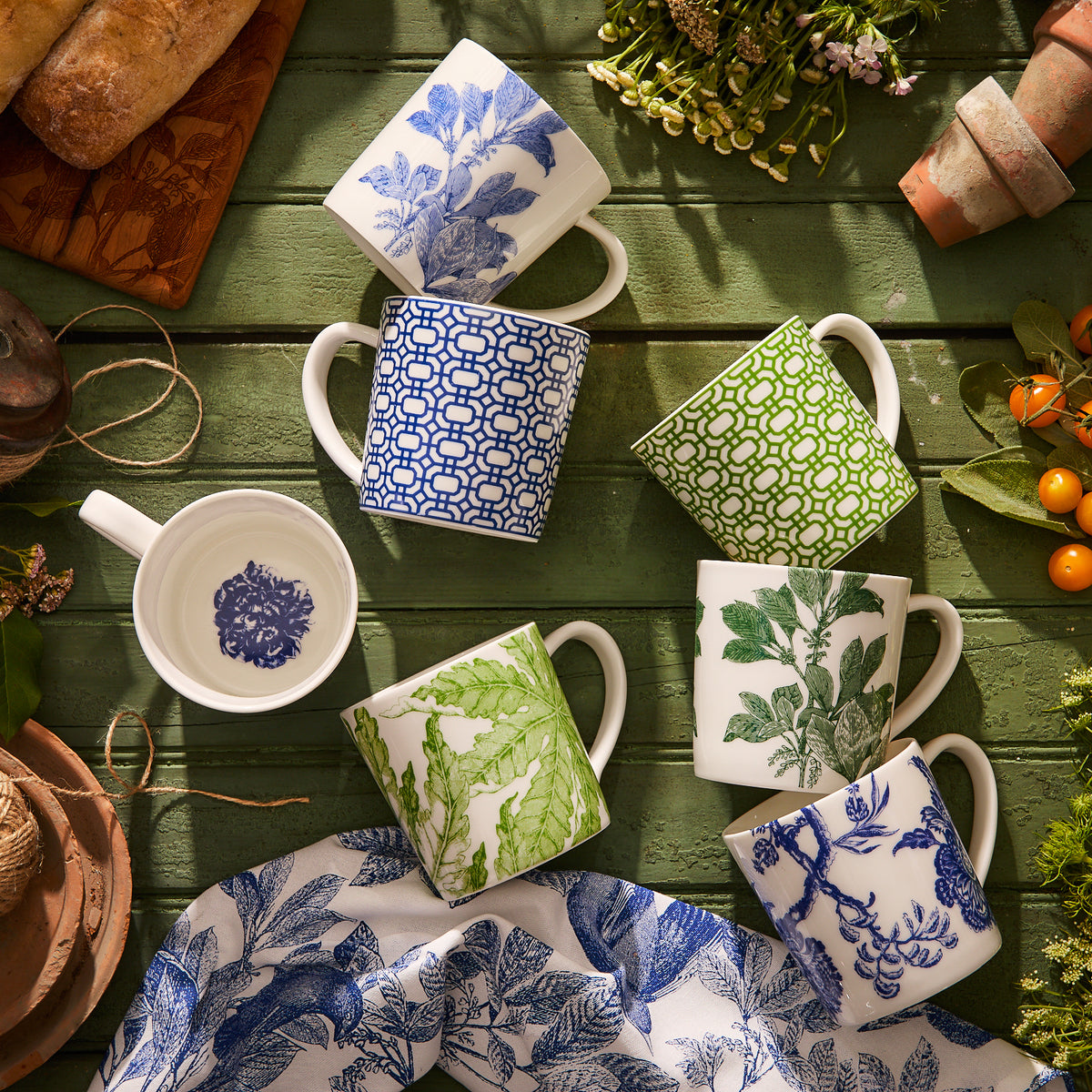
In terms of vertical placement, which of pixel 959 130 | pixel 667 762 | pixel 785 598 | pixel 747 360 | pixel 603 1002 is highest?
pixel 959 130

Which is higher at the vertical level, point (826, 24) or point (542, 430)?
point (826, 24)

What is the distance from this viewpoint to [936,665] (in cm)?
83

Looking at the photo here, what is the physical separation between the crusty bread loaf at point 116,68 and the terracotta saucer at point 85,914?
0.57m

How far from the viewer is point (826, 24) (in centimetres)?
83

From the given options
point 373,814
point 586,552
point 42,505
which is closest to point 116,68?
point 42,505

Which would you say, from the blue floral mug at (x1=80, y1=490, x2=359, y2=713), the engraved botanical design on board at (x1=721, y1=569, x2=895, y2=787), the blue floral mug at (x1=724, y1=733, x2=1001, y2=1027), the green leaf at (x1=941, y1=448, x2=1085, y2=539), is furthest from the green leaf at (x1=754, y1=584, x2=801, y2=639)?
the blue floral mug at (x1=80, y1=490, x2=359, y2=713)

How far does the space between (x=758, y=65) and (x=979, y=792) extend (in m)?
0.76

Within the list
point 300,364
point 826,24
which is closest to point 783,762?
point 300,364

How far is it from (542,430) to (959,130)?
514mm

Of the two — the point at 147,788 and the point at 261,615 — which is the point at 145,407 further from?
the point at 147,788

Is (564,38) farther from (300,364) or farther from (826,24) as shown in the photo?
(300,364)

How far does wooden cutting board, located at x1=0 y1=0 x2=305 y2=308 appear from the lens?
2.72 feet

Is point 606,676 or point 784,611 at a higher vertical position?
point 784,611

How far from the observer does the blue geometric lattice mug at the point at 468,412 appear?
706 millimetres
